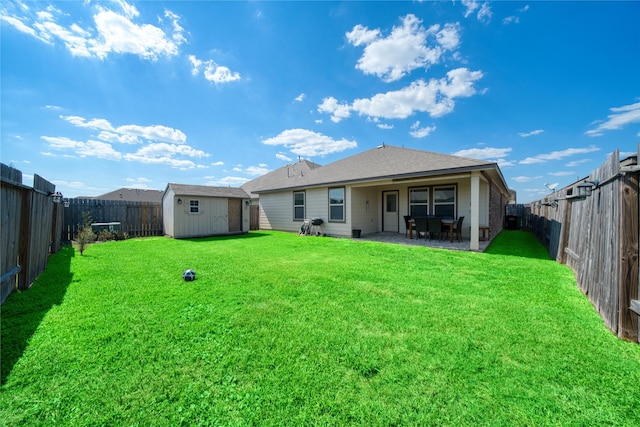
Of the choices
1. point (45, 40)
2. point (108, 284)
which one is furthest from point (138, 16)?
point (108, 284)

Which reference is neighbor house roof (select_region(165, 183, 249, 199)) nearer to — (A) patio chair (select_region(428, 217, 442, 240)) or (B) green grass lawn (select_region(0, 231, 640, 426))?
(B) green grass lawn (select_region(0, 231, 640, 426))

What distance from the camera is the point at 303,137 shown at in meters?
21.9

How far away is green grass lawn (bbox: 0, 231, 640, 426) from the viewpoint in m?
1.61

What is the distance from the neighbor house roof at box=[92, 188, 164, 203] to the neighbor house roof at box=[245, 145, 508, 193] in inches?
818

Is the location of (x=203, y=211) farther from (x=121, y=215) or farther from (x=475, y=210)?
(x=475, y=210)

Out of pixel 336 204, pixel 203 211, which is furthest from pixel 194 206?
pixel 336 204

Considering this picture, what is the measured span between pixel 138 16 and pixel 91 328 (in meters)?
8.42

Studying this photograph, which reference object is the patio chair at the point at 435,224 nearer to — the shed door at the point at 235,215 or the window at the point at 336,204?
the window at the point at 336,204

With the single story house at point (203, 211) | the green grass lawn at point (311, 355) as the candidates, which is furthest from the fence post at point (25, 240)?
the single story house at point (203, 211)

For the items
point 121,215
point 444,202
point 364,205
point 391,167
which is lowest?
point 121,215

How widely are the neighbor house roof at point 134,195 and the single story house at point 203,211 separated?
18.3 metres

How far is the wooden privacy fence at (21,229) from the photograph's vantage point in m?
3.22

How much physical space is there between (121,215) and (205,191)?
12.8 ft

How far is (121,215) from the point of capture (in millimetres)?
11406
